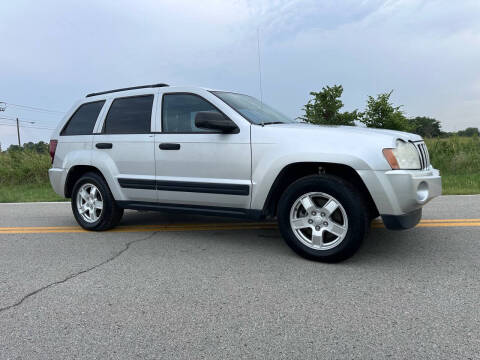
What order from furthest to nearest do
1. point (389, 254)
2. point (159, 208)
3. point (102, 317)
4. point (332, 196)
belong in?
point (159, 208) < point (389, 254) < point (332, 196) < point (102, 317)

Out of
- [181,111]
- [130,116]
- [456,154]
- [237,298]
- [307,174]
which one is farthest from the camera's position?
[456,154]

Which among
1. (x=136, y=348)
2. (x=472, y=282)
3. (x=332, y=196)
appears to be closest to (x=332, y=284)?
(x=332, y=196)

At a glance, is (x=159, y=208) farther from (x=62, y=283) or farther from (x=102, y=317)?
(x=102, y=317)

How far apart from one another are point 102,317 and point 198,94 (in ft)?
8.92

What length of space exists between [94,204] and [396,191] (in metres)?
3.93

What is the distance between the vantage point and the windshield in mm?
Result: 4395

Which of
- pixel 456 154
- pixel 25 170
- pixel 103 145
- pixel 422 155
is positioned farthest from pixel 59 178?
pixel 456 154

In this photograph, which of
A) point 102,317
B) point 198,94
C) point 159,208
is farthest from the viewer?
point 159,208

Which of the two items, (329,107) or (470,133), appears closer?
(470,133)

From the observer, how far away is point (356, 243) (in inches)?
143

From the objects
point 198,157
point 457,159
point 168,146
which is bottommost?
point 457,159

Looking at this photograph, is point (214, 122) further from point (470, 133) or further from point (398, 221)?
point (470, 133)

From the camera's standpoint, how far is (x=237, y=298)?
3.02 metres

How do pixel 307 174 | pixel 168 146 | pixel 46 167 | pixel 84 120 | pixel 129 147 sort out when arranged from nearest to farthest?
pixel 307 174
pixel 168 146
pixel 129 147
pixel 84 120
pixel 46 167
